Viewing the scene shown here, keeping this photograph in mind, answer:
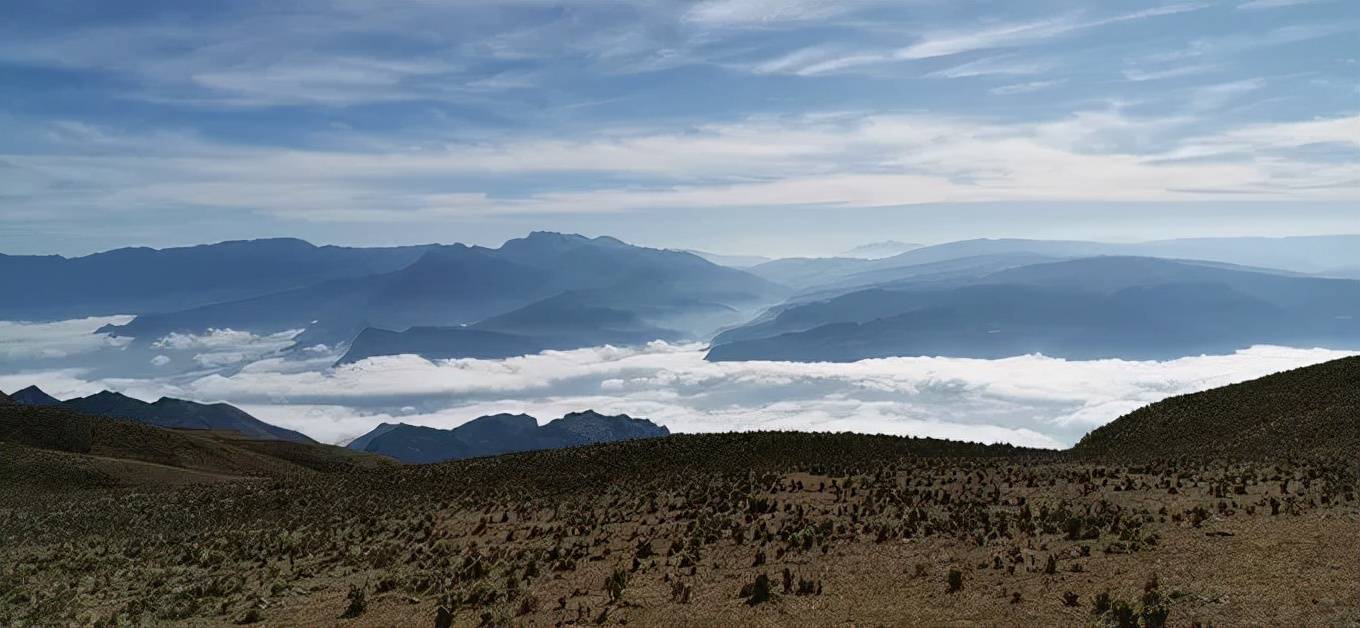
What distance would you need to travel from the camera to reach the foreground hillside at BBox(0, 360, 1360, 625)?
1994cm

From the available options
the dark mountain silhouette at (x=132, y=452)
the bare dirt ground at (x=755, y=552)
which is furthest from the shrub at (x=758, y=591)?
the dark mountain silhouette at (x=132, y=452)

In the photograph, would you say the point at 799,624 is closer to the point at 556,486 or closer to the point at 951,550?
the point at 951,550

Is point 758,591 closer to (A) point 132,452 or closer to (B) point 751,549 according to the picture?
(B) point 751,549

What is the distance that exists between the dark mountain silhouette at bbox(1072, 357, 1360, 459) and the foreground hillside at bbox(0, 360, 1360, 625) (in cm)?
153

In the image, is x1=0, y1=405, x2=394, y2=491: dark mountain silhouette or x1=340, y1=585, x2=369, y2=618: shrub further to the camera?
x1=0, y1=405, x2=394, y2=491: dark mountain silhouette

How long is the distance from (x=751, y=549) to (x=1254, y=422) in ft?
Result: 134

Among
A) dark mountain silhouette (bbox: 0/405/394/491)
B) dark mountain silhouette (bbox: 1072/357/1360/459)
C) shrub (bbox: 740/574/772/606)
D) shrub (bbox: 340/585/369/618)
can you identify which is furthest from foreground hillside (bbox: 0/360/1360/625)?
dark mountain silhouette (bbox: 0/405/394/491)

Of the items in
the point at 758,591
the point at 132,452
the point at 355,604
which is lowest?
the point at 355,604

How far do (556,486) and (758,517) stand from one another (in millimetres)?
16309

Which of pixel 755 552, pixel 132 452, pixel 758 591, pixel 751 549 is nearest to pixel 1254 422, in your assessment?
pixel 751 549

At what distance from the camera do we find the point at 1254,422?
166 feet

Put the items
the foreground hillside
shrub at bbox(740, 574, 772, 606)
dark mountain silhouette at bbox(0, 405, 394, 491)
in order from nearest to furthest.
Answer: the foreground hillside → shrub at bbox(740, 574, 772, 606) → dark mountain silhouette at bbox(0, 405, 394, 491)

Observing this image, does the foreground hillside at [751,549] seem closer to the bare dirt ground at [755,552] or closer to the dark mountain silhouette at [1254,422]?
the bare dirt ground at [755,552]

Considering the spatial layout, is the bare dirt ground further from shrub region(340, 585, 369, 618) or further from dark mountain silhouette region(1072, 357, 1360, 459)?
dark mountain silhouette region(1072, 357, 1360, 459)
